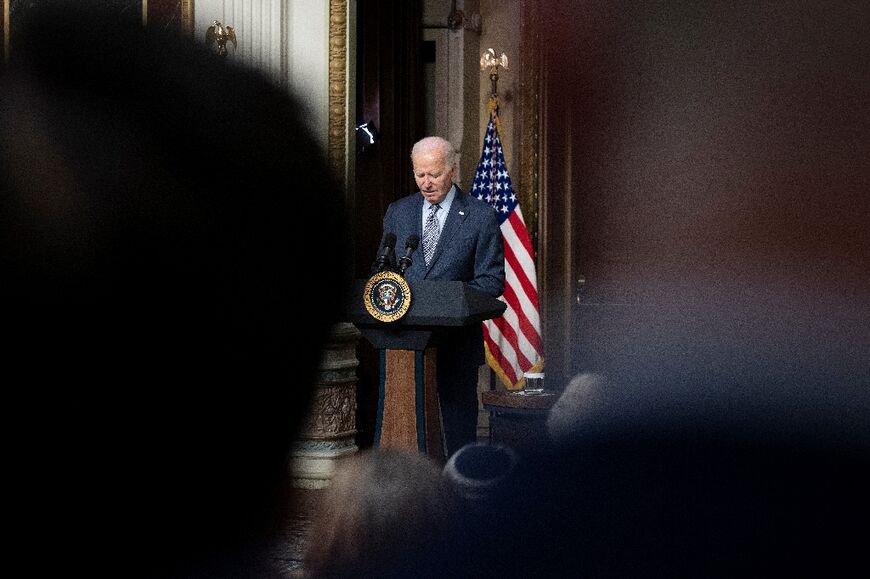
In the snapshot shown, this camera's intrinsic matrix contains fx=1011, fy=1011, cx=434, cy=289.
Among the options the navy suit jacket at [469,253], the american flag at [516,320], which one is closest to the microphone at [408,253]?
the navy suit jacket at [469,253]

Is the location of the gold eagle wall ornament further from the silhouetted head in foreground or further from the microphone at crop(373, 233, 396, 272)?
the microphone at crop(373, 233, 396, 272)

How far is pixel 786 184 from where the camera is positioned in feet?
23.4

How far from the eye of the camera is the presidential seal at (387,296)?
3387 millimetres

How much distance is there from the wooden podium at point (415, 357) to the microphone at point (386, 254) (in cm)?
9

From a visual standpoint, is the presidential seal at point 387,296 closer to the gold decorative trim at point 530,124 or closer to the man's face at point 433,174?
the man's face at point 433,174

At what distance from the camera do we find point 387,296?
341 centimetres

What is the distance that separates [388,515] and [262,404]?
172mm

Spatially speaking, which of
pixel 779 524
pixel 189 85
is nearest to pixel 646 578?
pixel 779 524

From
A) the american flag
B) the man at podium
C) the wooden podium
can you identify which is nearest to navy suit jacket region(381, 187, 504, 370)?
the man at podium

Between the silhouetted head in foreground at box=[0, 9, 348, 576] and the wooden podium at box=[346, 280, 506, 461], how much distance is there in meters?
2.92

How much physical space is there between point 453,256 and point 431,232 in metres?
0.16

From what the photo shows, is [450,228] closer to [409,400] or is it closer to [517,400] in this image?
[409,400]

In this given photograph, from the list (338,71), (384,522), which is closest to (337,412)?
(338,71)

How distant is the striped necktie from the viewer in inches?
152
